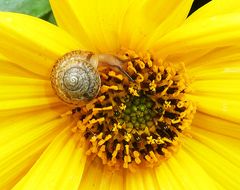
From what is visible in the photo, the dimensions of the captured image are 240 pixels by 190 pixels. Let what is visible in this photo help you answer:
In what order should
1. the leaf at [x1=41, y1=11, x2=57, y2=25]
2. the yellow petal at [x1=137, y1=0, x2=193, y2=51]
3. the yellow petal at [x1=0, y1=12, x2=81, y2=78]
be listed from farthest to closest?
the leaf at [x1=41, y1=11, x2=57, y2=25] < the yellow petal at [x1=137, y1=0, x2=193, y2=51] < the yellow petal at [x1=0, y1=12, x2=81, y2=78]

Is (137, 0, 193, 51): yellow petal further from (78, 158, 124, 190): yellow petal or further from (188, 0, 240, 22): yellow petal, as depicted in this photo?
(78, 158, 124, 190): yellow petal

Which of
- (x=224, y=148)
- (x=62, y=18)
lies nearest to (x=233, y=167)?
(x=224, y=148)

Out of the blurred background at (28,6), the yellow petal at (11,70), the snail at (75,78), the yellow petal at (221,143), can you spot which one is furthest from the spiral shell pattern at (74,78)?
the yellow petal at (221,143)

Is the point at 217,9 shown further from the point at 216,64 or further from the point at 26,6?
the point at 26,6

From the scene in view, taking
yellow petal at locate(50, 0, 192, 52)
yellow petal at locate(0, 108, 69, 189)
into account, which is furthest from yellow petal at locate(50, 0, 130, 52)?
yellow petal at locate(0, 108, 69, 189)

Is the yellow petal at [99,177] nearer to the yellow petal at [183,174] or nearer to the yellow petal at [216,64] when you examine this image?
the yellow petal at [183,174]

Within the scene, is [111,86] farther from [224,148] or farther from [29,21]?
[224,148]
